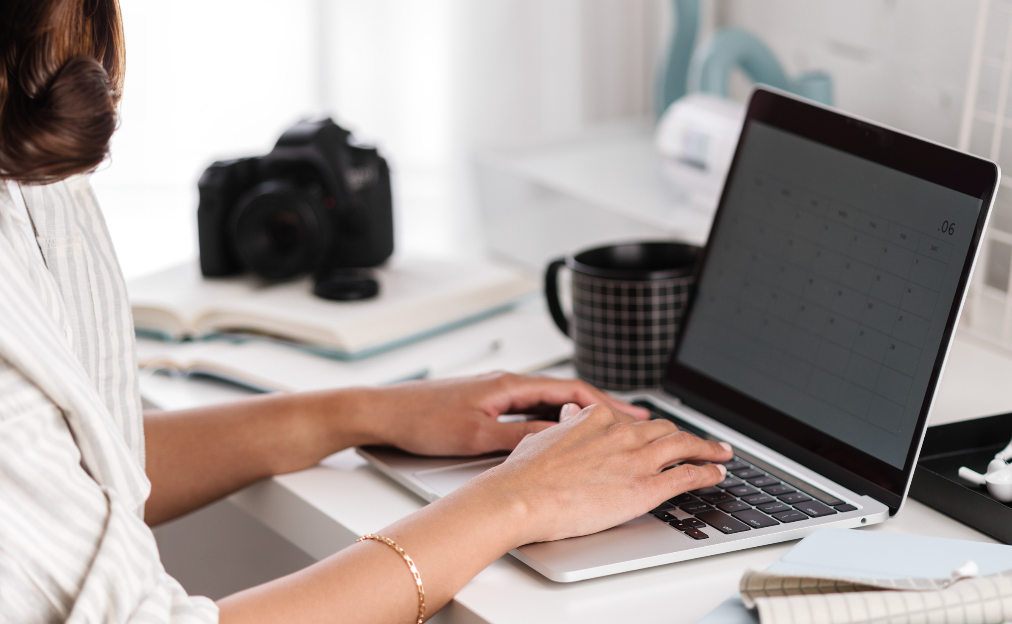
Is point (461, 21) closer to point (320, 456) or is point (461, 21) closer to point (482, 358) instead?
point (482, 358)

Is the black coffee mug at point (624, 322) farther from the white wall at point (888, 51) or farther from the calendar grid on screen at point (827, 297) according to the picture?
the white wall at point (888, 51)

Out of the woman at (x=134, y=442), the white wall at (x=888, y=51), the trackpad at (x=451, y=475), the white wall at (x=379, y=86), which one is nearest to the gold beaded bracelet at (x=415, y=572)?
the woman at (x=134, y=442)

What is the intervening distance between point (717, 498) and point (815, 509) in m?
0.06

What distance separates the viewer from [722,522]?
67 centimetres

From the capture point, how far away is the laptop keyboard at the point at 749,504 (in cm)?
66

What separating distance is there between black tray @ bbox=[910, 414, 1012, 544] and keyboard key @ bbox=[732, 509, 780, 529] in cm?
12

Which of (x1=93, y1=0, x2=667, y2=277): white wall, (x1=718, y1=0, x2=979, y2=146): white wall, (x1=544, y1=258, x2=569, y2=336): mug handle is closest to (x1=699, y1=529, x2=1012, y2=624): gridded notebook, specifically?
(x1=544, y1=258, x2=569, y2=336): mug handle

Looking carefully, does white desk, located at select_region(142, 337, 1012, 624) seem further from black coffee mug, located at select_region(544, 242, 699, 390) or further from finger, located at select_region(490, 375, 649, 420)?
black coffee mug, located at select_region(544, 242, 699, 390)

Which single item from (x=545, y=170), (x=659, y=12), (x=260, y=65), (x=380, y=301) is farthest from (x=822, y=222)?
(x=260, y=65)

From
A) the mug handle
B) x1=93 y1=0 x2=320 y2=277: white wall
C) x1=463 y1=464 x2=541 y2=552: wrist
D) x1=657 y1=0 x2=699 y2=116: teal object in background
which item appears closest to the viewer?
x1=463 y1=464 x2=541 y2=552: wrist

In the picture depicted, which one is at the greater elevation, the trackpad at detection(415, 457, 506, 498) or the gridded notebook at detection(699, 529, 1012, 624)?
the gridded notebook at detection(699, 529, 1012, 624)

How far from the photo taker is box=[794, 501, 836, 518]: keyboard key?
26.6 inches

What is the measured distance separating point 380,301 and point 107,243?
14.9 inches

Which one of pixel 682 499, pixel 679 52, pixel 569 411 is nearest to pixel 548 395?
pixel 569 411
